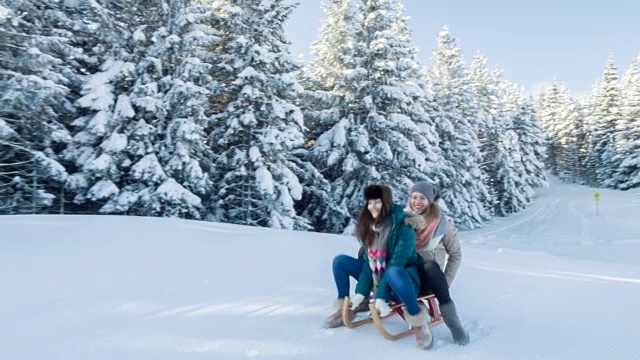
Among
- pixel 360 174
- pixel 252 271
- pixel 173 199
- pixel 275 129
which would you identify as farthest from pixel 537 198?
pixel 252 271

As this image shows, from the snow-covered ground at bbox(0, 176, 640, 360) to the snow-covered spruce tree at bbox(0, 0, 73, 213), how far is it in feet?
11.7

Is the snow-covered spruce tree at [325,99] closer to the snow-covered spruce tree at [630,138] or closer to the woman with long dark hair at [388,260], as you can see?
the woman with long dark hair at [388,260]

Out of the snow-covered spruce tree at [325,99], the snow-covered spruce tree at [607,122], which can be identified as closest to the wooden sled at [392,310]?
the snow-covered spruce tree at [325,99]

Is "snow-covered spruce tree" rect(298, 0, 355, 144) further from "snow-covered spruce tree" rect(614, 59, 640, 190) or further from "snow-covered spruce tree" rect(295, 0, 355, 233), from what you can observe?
"snow-covered spruce tree" rect(614, 59, 640, 190)

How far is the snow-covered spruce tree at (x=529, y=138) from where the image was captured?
40.0m

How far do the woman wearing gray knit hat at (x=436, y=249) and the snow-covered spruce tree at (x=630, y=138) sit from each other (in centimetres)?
4666

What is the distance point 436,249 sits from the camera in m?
3.81

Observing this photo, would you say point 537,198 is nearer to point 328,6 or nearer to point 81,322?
point 328,6

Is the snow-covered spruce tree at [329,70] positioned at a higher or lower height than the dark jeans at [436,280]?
higher

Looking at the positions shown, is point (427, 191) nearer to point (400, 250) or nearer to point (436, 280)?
point (400, 250)

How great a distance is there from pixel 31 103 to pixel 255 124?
19.4 ft

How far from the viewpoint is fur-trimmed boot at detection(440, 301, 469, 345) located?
11.3 ft

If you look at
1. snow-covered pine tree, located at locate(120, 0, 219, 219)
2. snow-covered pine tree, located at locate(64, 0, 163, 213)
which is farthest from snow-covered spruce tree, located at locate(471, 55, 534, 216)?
snow-covered pine tree, located at locate(64, 0, 163, 213)

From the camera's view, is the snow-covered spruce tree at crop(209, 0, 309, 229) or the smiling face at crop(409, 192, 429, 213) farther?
the snow-covered spruce tree at crop(209, 0, 309, 229)
